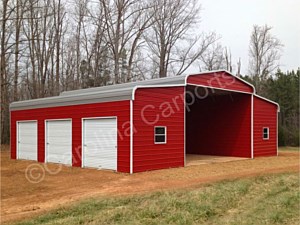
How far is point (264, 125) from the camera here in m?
20.7

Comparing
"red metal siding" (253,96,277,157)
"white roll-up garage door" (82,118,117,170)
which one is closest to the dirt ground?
"white roll-up garage door" (82,118,117,170)

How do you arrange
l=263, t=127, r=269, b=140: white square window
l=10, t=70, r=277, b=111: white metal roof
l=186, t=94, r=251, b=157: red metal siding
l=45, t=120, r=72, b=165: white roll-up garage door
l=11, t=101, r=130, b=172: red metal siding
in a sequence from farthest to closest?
l=263, t=127, r=269, b=140: white square window, l=186, t=94, r=251, b=157: red metal siding, l=45, t=120, r=72, b=165: white roll-up garage door, l=10, t=70, r=277, b=111: white metal roof, l=11, t=101, r=130, b=172: red metal siding

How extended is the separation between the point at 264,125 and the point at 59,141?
11.4m

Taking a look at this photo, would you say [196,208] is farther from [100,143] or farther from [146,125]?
[100,143]

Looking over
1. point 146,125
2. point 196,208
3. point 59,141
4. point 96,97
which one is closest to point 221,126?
point 146,125

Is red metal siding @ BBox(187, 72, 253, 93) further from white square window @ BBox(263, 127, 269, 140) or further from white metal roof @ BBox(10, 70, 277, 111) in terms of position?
white square window @ BBox(263, 127, 269, 140)

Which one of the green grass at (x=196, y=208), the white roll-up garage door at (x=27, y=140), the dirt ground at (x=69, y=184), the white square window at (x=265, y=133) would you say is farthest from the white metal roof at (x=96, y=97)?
the white square window at (x=265, y=133)

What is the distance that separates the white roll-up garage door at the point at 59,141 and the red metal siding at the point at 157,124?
4.07m

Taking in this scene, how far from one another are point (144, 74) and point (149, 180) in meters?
24.7

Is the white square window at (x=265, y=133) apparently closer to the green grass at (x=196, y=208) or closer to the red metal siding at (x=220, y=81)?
the red metal siding at (x=220, y=81)

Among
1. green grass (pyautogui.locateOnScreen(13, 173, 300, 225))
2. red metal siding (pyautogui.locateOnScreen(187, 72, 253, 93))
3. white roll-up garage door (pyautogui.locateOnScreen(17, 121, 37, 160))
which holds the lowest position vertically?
green grass (pyautogui.locateOnScreen(13, 173, 300, 225))

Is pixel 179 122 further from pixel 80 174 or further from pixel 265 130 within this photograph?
pixel 265 130

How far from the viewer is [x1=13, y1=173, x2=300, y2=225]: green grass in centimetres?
614

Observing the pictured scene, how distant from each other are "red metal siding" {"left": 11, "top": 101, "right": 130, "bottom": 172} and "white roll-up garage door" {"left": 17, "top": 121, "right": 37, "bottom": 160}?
38 cm
